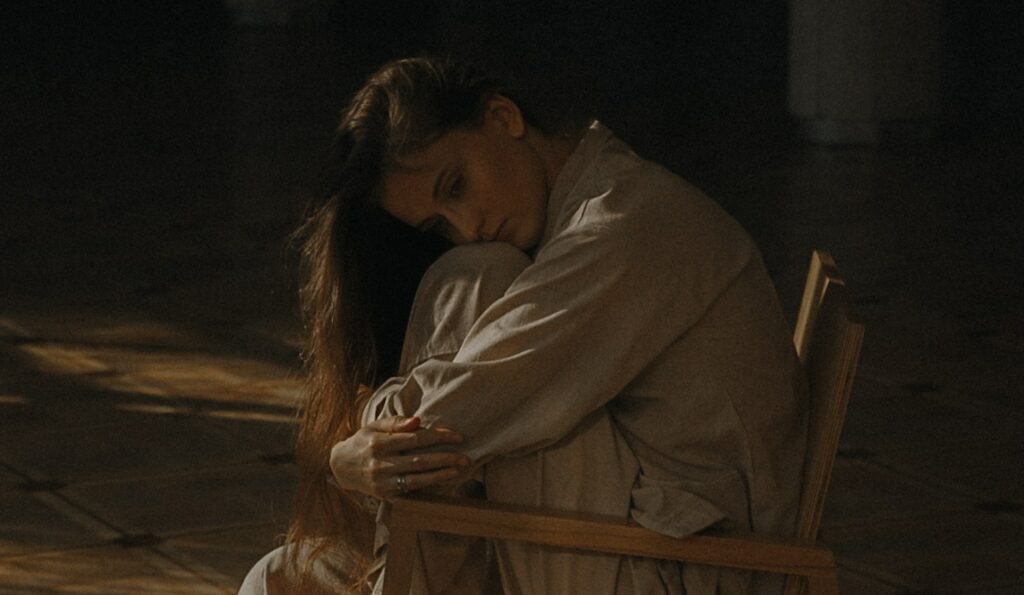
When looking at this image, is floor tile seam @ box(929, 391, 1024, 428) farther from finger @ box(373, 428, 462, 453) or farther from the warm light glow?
finger @ box(373, 428, 462, 453)

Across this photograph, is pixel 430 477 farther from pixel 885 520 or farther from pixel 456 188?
pixel 885 520

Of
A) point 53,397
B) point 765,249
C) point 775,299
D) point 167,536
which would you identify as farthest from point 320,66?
point 775,299

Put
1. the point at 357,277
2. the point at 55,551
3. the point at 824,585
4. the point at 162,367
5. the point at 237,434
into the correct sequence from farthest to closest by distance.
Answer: the point at 162,367 → the point at 237,434 → the point at 55,551 → the point at 357,277 → the point at 824,585

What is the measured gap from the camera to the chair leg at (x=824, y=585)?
1904 mm

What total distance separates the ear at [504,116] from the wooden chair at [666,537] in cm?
48

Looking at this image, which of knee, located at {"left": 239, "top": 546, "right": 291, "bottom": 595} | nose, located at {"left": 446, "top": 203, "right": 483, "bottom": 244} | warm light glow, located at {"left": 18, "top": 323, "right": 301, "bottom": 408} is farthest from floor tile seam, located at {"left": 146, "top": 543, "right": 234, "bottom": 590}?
nose, located at {"left": 446, "top": 203, "right": 483, "bottom": 244}

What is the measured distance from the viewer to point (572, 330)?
6.57 feet

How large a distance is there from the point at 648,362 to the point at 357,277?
0.45 meters

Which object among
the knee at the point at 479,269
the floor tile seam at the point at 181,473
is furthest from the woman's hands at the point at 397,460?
the floor tile seam at the point at 181,473

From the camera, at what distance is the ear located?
2.21 meters

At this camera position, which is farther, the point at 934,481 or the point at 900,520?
the point at 934,481

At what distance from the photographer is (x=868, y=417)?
14.4ft

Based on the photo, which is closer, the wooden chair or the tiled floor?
the wooden chair

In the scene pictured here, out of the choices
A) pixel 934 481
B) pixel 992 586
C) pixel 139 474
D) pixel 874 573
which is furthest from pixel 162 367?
pixel 992 586
